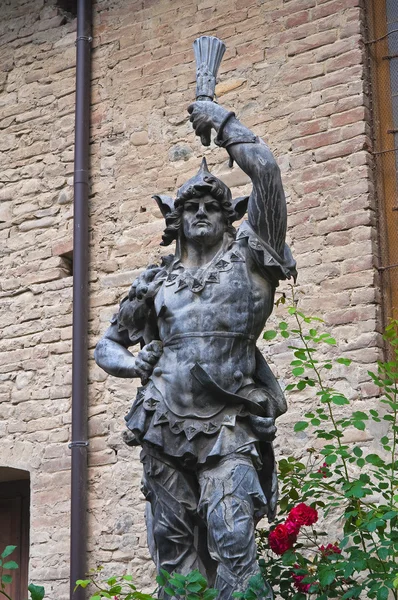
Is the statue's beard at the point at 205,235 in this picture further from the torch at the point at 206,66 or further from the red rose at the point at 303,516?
the red rose at the point at 303,516

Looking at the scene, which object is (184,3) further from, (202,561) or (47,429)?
(202,561)

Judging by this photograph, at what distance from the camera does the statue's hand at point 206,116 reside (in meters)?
4.81

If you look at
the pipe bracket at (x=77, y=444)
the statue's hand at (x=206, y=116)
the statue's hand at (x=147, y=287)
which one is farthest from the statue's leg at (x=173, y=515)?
the pipe bracket at (x=77, y=444)

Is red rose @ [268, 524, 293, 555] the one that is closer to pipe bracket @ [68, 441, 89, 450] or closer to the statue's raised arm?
the statue's raised arm

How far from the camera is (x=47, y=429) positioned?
25.5ft

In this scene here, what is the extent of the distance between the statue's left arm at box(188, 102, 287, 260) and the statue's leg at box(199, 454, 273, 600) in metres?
0.87

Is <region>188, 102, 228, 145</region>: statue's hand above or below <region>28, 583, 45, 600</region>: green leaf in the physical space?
above

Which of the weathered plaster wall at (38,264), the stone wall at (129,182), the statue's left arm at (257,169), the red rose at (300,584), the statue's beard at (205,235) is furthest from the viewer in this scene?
the weathered plaster wall at (38,264)

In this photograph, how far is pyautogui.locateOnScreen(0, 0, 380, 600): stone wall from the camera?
23.2 ft

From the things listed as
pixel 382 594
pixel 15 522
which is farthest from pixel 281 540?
pixel 15 522

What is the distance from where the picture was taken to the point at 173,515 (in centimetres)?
454

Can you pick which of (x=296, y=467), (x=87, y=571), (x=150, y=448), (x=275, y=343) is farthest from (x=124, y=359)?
(x=87, y=571)

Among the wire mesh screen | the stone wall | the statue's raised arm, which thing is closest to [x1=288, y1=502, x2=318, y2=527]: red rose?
the statue's raised arm

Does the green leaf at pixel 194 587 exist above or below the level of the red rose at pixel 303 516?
below
